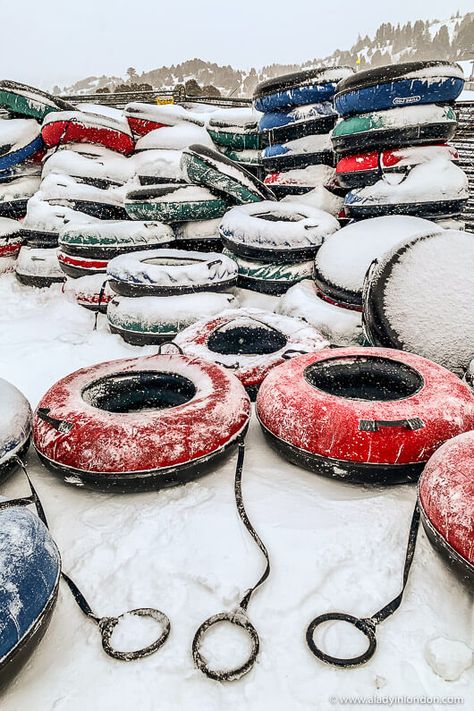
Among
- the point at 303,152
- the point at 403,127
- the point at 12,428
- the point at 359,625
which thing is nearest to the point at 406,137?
the point at 403,127

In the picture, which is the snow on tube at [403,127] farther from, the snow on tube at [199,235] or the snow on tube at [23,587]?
the snow on tube at [23,587]

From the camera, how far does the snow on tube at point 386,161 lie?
14.8 ft

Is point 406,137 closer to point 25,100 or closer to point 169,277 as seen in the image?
point 169,277

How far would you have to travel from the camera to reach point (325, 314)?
12.7ft

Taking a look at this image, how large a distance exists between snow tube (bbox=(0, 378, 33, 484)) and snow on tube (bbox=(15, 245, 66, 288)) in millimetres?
3912

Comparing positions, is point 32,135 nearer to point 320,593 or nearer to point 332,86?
point 332,86

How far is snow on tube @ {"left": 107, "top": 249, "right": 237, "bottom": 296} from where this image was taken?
14.2 ft

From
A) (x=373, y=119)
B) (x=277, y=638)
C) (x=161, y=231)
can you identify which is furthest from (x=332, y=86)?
(x=277, y=638)

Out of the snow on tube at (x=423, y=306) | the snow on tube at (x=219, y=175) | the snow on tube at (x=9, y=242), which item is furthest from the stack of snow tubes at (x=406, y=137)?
the snow on tube at (x=9, y=242)

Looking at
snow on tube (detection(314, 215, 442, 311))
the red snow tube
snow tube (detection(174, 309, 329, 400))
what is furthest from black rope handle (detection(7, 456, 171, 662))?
the red snow tube

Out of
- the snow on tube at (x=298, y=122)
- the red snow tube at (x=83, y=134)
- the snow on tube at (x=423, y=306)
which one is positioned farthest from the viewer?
the red snow tube at (x=83, y=134)

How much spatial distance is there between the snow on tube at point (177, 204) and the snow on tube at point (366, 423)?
10.7ft

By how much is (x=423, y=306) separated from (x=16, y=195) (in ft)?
20.1

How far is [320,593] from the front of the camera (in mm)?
1812
